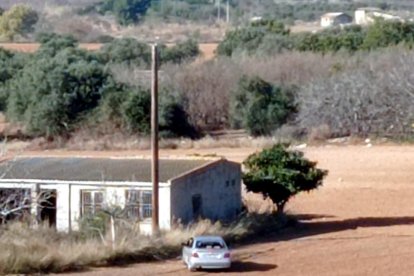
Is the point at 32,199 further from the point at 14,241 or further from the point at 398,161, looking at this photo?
the point at 398,161

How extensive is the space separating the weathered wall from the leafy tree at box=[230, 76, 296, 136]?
34.7m

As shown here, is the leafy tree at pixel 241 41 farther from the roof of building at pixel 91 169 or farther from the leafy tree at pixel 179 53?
the roof of building at pixel 91 169

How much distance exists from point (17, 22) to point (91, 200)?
122m

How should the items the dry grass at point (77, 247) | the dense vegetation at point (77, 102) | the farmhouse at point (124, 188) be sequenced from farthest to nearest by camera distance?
the dense vegetation at point (77, 102), the farmhouse at point (124, 188), the dry grass at point (77, 247)

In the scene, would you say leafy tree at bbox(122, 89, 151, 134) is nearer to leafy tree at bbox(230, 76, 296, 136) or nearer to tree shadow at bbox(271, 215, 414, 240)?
leafy tree at bbox(230, 76, 296, 136)

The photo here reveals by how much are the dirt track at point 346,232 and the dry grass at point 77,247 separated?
25.2 inches

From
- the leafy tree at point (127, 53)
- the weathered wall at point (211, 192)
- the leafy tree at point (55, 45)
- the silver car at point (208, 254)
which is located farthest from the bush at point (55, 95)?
the silver car at point (208, 254)

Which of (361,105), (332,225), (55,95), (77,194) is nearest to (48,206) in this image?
(77,194)

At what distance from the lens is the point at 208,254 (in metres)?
32.6

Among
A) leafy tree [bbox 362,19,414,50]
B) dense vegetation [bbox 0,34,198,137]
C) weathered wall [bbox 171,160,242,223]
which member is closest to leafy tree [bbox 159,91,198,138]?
dense vegetation [bbox 0,34,198,137]

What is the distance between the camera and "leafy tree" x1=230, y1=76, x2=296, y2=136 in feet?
253

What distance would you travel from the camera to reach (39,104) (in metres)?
76.6

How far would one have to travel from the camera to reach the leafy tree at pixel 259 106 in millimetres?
77125

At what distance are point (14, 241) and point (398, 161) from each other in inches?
1257
